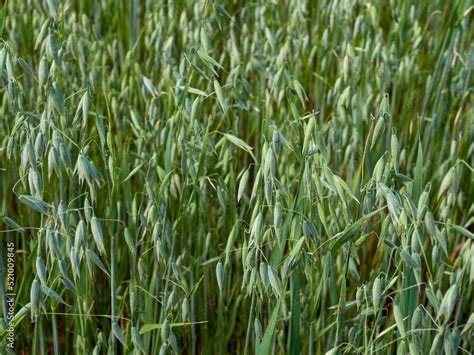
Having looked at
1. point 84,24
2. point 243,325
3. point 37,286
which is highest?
point 84,24

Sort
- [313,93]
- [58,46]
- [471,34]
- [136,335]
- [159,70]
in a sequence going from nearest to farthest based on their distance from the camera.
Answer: [136,335] < [58,46] < [159,70] < [313,93] < [471,34]

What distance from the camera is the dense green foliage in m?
1.30

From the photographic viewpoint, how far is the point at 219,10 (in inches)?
61.2

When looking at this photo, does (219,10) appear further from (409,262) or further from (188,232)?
(409,262)

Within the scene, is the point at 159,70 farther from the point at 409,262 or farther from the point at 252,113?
the point at 409,262

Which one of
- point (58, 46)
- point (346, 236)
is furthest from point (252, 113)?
point (346, 236)

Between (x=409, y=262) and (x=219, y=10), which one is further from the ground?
(x=219, y=10)

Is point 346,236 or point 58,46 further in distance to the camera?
point 58,46

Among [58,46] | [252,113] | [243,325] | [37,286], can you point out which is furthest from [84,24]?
[37,286]

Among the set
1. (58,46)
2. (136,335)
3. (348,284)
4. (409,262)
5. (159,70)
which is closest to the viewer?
(409,262)

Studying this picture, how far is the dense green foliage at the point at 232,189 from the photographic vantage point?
4.27ft

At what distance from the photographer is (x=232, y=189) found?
1692mm

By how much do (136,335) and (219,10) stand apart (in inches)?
25.7

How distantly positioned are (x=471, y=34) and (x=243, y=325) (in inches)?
64.0
